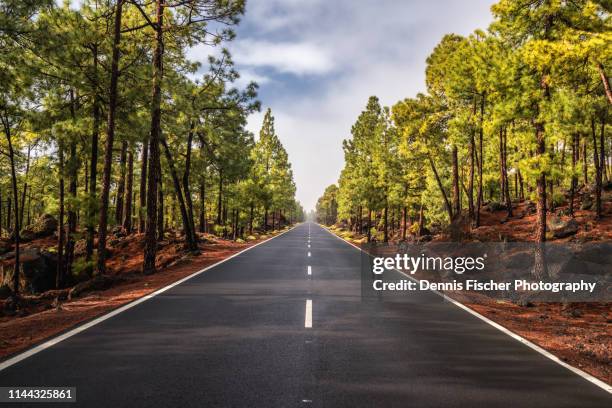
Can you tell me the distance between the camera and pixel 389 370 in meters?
4.89

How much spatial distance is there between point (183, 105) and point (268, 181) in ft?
96.4

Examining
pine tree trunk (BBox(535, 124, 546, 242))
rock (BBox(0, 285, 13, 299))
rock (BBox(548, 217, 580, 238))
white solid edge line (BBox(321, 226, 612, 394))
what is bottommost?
rock (BBox(0, 285, 13, 299))

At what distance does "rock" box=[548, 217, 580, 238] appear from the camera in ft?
70.3

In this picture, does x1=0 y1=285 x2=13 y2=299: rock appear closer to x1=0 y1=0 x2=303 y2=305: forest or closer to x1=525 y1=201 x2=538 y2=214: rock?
x1=0 y1=0 x2=303 y2=305: forest

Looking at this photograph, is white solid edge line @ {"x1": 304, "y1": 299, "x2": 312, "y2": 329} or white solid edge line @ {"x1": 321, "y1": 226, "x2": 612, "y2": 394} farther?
white solid edge line @ {"x1": 304, "y1": 299, "x2": 312, "y2": 329}

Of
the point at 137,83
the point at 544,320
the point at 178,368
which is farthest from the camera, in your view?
the point at 137,83

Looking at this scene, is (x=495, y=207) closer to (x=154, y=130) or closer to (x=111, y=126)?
(x=154, y=130)

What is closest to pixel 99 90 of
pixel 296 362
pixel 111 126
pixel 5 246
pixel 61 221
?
pixel 111 126

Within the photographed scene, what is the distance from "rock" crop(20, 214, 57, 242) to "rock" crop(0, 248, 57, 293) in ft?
40.8

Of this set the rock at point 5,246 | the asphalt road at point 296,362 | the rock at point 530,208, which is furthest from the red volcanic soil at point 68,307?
the rock at point 530,208

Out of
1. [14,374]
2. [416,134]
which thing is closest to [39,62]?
[14,374]

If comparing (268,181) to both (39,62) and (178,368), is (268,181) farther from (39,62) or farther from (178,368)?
(178,368)

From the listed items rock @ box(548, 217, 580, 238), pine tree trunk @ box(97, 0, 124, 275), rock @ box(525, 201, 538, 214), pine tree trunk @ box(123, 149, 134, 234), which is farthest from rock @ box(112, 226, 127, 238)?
rock @ box(525, 201, 538, 214)

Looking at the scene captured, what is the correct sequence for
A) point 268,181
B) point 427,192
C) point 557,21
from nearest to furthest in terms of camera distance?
point 557,21 < point 427,192 < point 268,181
